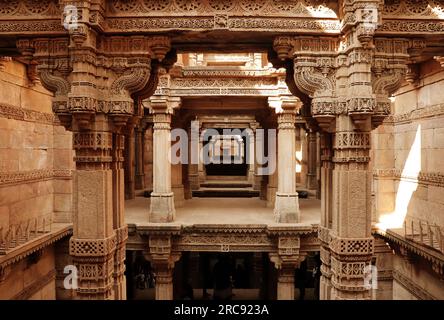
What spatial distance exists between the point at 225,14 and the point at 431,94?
4740mm

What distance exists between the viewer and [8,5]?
389 centimetres

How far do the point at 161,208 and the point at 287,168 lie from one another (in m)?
3.26

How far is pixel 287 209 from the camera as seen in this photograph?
877 cm

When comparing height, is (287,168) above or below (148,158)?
below

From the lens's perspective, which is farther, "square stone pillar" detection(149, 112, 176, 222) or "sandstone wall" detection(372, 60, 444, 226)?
"square stone pillar" detection(149, 112, 176, 222)

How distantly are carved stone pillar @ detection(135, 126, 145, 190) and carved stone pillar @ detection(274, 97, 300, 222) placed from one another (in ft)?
25.8

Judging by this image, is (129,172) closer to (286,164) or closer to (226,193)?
(226,193)

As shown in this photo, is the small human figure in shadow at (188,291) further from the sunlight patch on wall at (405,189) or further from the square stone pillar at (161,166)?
the sunlight patch on wall at (405,189)

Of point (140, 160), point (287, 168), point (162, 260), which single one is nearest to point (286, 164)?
point (287, 168)

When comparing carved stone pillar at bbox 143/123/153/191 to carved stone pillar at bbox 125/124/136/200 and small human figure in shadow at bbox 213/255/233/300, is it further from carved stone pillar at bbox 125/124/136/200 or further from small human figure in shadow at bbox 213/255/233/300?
small human figure in shadow at bbox 213/255/233/300

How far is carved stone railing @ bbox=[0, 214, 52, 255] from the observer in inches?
224

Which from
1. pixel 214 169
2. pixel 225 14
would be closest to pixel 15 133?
pixel 225 14

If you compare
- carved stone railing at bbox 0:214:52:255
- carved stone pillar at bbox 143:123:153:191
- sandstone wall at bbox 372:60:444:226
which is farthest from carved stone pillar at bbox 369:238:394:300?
carved stone pillar at bbox 143:123:153:191
